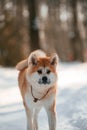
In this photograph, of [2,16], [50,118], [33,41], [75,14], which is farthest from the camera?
[75,14]

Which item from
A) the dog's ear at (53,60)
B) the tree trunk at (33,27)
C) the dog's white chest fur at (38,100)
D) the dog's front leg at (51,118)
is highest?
the tree trunk at (33,27)

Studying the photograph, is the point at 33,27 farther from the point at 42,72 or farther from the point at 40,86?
the point at 42,72

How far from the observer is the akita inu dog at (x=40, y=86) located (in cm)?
734

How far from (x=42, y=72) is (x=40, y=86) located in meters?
0.28

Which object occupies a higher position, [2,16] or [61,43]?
[61,43]

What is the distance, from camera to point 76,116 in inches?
357

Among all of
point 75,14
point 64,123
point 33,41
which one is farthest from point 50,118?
point 75,14

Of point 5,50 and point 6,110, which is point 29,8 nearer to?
point 5,50

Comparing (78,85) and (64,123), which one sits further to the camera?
(78,85)

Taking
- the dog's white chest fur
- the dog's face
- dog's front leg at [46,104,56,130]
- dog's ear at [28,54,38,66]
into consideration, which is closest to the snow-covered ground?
dog's front leg at [46,104,56,130]

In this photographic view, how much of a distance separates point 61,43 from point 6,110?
194 ft

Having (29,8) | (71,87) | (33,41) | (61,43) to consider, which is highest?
(61,43)

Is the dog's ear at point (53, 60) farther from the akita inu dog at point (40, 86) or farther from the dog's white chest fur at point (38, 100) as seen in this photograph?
the dog's white chest fur at point (38, 100)

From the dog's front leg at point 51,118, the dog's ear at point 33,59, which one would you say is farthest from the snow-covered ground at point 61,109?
the dog's ear at point 33,59
